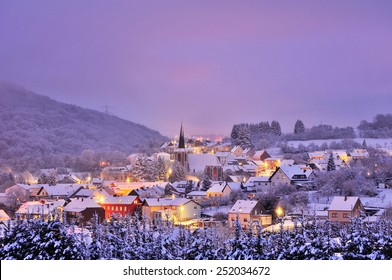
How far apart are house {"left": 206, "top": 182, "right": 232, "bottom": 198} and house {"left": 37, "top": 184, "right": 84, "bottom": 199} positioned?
14.3 feet

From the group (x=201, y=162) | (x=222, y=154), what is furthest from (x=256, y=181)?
(x=201, y=162)

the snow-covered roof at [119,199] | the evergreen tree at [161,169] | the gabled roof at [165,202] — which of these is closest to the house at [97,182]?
the evergreen tree at [161,169]

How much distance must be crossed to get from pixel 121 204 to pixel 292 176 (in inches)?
214

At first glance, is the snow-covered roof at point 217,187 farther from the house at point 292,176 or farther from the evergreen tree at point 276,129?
the evergreen tree at point 276,129

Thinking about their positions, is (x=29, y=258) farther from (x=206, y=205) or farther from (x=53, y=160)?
(x=53, y=160)

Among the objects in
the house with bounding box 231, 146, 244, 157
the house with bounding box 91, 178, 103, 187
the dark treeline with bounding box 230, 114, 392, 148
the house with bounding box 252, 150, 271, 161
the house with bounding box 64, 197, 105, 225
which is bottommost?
the house with bounding box 64, 197, 105, 225

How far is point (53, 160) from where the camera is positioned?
17391 millimetres

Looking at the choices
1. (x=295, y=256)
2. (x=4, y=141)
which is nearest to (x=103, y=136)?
(x=4, y=141)

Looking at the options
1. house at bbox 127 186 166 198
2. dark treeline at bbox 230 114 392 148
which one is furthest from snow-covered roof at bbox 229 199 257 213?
dark treeline at bbox 230 114 392 148

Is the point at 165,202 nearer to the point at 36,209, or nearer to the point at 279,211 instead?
the point at 279,211

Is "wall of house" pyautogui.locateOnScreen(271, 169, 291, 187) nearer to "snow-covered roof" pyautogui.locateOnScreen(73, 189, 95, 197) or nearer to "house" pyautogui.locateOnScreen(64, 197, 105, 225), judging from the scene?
"house" pyautogui.locateOnScreen(64, 197, 105, 225)

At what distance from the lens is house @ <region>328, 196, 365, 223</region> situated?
437 inches

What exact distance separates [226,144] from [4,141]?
9.96 meters
